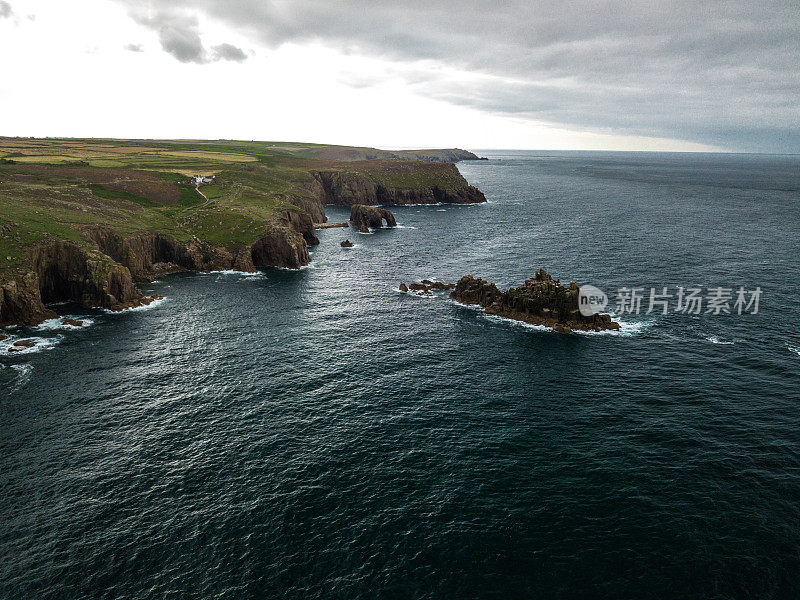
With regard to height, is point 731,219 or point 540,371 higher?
point 731,219

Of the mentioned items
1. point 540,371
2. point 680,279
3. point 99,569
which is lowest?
point 99,569

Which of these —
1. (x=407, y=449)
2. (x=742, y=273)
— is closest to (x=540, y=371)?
(x=407, y=449)

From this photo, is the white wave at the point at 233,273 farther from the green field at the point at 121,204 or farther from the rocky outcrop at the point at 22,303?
the rocky outcrop at the point at 22,303

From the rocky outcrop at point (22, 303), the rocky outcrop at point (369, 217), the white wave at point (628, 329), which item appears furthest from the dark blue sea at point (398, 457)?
the rocky outcrop at point (369, 217)

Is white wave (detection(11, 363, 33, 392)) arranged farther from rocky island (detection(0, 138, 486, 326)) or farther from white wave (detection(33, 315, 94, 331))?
rocky island (detection(0, 138, 486, 326))

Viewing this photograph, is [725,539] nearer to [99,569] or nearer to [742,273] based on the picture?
[99,569]

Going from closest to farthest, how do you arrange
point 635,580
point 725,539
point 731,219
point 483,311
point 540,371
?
point 635,580, point 725,539, point 540,371, point 483,311, point 731,219
